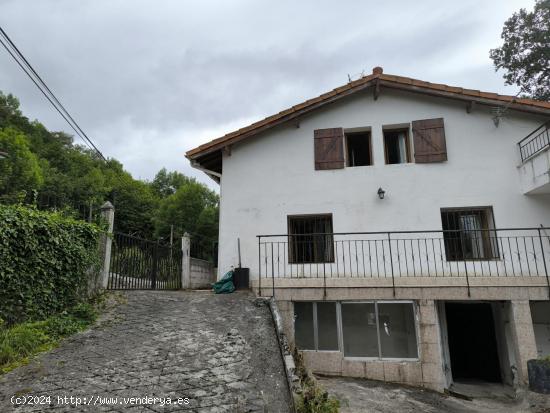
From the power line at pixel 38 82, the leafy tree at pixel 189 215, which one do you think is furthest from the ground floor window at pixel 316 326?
the leafy tree at pixel 189 215

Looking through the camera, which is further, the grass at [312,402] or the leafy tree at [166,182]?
the leafy tree at [166,182]

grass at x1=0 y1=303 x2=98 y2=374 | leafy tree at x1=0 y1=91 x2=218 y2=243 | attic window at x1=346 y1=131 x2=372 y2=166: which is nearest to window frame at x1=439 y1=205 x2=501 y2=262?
attic window at x1=346 y1=131 x2=372 y2=166

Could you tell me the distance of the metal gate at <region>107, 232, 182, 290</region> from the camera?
8.41m

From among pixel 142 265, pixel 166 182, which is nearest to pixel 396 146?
pixel 142 265

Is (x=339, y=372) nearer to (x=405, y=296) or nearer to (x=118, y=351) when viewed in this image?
(x=405, y=296)

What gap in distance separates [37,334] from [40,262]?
48.6 inches

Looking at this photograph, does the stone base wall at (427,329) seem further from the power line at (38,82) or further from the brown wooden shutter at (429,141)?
the power line at (38,82)

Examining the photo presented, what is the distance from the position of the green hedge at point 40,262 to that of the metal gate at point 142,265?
1.14 metres

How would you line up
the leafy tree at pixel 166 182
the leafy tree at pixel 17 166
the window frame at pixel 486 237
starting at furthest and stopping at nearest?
1. the leafy tree at pixel 166 182
2. the leafy tree at pixel 17 166
3. the window frame at pixel 486 237

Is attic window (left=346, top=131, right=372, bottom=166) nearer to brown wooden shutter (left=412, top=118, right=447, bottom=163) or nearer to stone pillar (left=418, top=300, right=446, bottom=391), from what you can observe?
brown wooden shutter (left=412, top=118, right=447, bottom=163)

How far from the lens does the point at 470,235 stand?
8438 mm

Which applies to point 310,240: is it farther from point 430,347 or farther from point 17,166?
point 17,166

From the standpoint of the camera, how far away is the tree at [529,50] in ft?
46.4

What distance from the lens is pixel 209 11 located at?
28.3 ft
